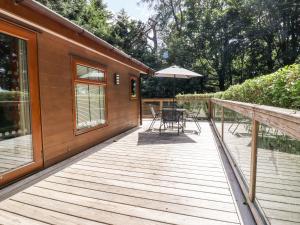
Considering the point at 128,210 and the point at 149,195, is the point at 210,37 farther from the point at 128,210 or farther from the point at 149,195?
the point at 128,210

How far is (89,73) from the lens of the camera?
4.74 metres

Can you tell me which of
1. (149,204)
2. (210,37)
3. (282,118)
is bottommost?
(149,204)

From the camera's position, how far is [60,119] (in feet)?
12.5

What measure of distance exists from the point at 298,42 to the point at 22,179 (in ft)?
59.8

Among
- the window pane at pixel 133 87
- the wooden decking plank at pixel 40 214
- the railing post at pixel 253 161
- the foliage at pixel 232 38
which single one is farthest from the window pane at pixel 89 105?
the foliage at pixel 232 38

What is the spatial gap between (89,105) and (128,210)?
2944 mm

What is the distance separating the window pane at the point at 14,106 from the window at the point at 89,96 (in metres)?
1.27

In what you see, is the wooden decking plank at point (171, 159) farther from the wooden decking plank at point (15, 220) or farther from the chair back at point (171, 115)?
the chair back at point (171, 115)

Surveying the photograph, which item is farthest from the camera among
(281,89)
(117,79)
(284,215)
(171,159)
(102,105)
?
(117,79)

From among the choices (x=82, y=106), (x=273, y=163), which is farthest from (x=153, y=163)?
(x=273, y=163)


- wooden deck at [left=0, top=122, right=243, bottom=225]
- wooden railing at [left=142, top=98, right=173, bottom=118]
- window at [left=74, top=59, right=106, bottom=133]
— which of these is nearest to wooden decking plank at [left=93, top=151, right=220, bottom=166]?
wooden deck at [left=0, top=122, right=243, bottom=225]

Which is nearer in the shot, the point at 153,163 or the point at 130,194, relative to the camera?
the point at 130,194

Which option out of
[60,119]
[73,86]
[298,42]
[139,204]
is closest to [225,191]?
[139,204]

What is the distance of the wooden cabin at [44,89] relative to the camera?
9.12 feet
